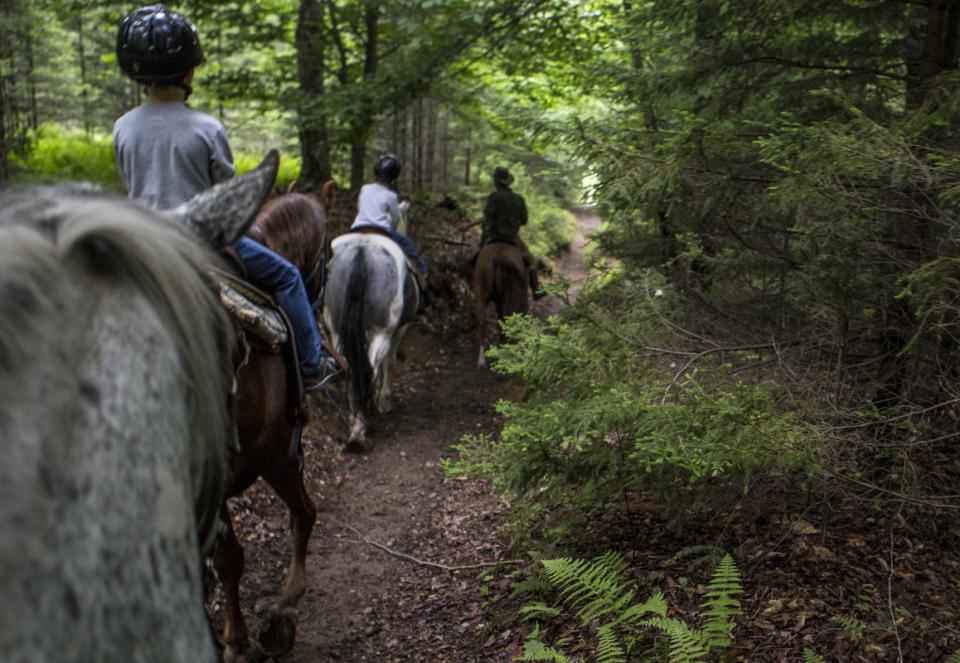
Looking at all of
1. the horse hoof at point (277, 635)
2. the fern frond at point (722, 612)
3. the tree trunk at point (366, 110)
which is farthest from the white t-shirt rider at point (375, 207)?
the fern frond at point (722, 612)

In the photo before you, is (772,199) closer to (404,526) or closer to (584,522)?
(584,522)

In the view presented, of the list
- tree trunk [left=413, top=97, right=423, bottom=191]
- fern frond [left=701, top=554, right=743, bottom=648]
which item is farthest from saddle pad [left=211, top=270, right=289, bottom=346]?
tree trunk [left=413, top=97, right=423, bottom=191]

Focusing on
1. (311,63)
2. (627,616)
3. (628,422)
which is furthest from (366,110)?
(627,616)

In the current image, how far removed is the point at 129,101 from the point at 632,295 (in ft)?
80.5

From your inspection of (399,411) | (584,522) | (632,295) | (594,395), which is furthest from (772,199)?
(399,411)

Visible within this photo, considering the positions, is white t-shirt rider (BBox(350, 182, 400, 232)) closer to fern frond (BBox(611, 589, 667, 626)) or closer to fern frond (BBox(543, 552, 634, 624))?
fern frond (BBox(543, 552, 634, 624))

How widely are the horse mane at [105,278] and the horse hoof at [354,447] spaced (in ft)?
22.4

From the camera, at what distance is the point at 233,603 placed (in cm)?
437

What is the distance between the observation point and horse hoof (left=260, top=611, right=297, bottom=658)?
464 cm

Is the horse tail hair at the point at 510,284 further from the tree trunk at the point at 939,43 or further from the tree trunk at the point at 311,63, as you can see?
the tree trunk at the point at 939,43

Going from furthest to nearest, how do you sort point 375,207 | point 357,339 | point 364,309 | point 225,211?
point 375,207
point 364,309
point 357,339
point 225,211

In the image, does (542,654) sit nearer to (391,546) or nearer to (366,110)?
(391,546)

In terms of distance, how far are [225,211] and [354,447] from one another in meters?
6.44

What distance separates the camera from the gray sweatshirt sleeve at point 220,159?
154 inches
